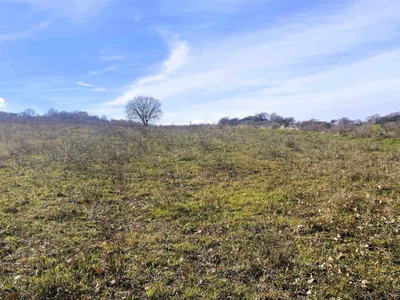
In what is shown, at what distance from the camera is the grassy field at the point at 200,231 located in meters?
4.11

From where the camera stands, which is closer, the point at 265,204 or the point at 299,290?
the point at 299,290

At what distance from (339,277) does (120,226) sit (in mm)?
4389

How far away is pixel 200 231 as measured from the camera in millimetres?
5906

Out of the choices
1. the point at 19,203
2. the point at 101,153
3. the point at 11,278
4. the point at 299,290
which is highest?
the point at 101,153

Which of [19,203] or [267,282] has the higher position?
[19,203]

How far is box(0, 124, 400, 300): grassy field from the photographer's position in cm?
411

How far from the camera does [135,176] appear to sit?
10609mm

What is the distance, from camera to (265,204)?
7.25 meters

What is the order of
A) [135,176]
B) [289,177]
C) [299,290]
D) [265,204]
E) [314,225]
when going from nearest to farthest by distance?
[299,290]
[314,225]
[265,204]
[289,177]
[135,176]

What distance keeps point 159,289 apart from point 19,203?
5432 millimetres

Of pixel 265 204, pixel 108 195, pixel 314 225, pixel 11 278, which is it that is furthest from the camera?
pixel 108 195

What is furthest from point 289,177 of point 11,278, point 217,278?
point 11,278

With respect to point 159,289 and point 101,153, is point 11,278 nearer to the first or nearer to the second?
point 159,289

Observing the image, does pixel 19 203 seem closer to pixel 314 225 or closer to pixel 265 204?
pixel 265 204
